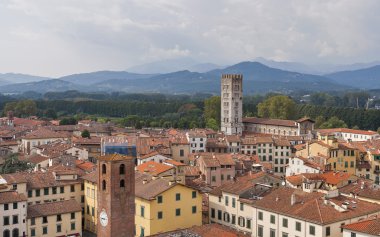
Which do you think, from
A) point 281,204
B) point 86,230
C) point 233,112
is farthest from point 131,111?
point 281,204

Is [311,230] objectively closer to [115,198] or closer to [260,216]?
[260,216]

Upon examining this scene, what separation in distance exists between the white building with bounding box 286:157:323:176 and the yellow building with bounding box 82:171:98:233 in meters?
23.7

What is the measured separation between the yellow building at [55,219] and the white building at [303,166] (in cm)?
2590

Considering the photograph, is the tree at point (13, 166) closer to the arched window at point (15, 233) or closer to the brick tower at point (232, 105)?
the arched window at point (15, 233)

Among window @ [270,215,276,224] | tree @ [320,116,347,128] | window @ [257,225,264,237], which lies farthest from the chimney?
tree @ [320,116,347,128]

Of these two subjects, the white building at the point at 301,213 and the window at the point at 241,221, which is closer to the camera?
the white building at the point at 301,213

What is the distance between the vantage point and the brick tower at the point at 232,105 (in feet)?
403

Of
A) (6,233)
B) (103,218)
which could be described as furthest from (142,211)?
(6,233)

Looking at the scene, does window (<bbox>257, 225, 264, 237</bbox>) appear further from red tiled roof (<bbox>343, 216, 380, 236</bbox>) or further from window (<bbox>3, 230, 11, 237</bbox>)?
window (<bbox>3, 230, 11, 237</bbox>)

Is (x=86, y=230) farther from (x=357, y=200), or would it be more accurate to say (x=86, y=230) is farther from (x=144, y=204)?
(x=357, y=200)

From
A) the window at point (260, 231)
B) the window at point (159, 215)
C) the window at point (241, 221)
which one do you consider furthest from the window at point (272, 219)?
the window at point (159, 215)

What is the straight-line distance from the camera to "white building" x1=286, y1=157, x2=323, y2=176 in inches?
2260

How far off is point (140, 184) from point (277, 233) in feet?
43.1

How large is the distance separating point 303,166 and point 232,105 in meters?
65.6
